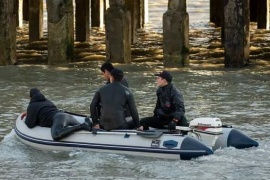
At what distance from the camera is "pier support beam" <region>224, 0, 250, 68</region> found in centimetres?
2062

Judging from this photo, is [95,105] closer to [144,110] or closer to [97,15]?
[144,110]

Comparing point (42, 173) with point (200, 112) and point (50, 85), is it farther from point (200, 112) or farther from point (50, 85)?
point (50, 85)

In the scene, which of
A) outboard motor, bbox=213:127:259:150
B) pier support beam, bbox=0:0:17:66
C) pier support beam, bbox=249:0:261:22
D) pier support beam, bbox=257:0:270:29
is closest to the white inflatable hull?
outboard motor, bbox=213:127:259:150

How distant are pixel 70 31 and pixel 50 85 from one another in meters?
2.07

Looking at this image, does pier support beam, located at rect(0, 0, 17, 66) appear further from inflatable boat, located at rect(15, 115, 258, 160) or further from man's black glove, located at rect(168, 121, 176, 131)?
man's black glove, located at rect(168, 121, 176, 131)

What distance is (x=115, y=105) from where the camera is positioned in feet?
46.1

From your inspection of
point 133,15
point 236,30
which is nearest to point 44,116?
point 236,30

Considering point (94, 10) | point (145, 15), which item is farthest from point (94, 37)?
point (145, 15)

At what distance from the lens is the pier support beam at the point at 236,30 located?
67.7 feet

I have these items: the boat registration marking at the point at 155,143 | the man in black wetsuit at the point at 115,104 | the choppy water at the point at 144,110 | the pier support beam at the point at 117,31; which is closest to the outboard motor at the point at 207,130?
the choppy water at the point at 144,110

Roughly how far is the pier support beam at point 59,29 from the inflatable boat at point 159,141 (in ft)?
23.4

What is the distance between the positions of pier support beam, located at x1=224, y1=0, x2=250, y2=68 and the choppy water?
30 centimetres

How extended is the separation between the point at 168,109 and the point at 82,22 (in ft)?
39.8

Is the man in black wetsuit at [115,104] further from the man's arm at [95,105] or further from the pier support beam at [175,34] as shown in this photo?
the pier support beam at [175,34]
